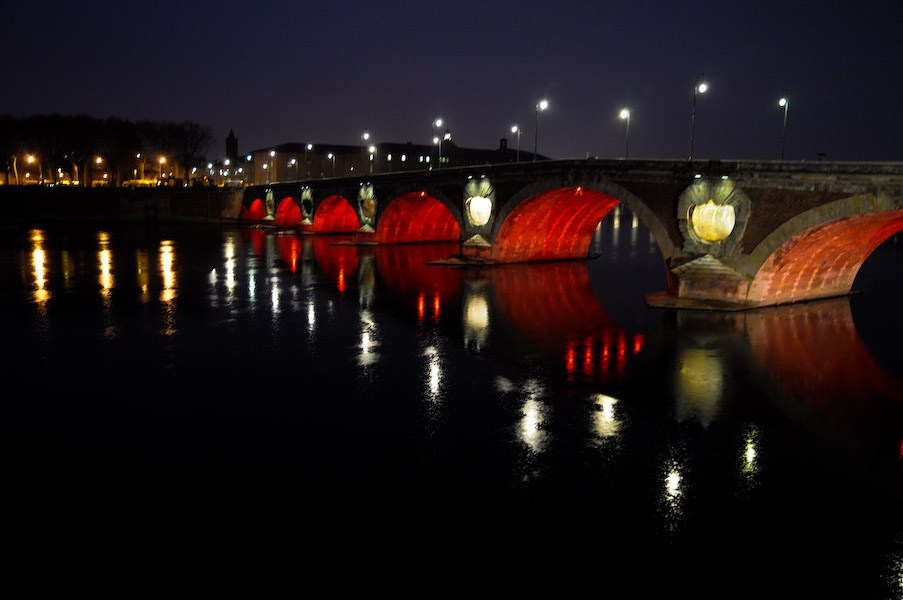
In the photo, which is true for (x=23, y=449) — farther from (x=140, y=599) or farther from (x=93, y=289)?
(x=93, y=289)

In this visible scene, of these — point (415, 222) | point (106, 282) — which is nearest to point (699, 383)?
point (106, 282)

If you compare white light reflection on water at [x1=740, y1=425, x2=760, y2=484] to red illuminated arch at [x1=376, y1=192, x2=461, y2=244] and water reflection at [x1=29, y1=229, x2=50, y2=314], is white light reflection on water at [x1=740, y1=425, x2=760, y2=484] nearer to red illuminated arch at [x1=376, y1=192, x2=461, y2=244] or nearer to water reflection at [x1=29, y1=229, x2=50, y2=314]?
water reflection at [x1=29, y1=229, x2=50, y2=314]

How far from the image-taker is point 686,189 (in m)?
23.3

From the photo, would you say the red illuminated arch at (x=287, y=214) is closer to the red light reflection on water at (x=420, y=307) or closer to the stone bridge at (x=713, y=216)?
the stone bridge at (x=713, y=216)

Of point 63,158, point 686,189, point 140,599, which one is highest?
point 63,158

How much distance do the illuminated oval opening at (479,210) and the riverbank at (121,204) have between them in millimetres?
60035

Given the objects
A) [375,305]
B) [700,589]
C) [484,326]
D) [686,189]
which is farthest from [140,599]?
[686,189]

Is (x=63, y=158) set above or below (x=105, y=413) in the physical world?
above

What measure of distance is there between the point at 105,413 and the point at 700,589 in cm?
1021

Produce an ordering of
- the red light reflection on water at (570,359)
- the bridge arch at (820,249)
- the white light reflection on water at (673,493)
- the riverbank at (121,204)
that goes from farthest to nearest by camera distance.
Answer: the riverbank at (121,204) < the bridge arch at (820,249) < the red light reflection on water at (570,359) < the white light reflection on water at (673,493)

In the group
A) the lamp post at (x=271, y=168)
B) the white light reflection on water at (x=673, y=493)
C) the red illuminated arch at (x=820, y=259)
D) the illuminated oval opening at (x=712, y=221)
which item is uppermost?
the lamp post at (x=271, y=168)

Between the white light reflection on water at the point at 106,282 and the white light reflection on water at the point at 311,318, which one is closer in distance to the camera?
the white light reflection on water at the point at 106,282

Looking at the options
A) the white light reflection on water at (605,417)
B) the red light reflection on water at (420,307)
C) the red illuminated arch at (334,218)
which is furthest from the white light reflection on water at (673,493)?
the red illuminated arch at (334,218)

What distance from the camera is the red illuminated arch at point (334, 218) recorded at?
61.4m
